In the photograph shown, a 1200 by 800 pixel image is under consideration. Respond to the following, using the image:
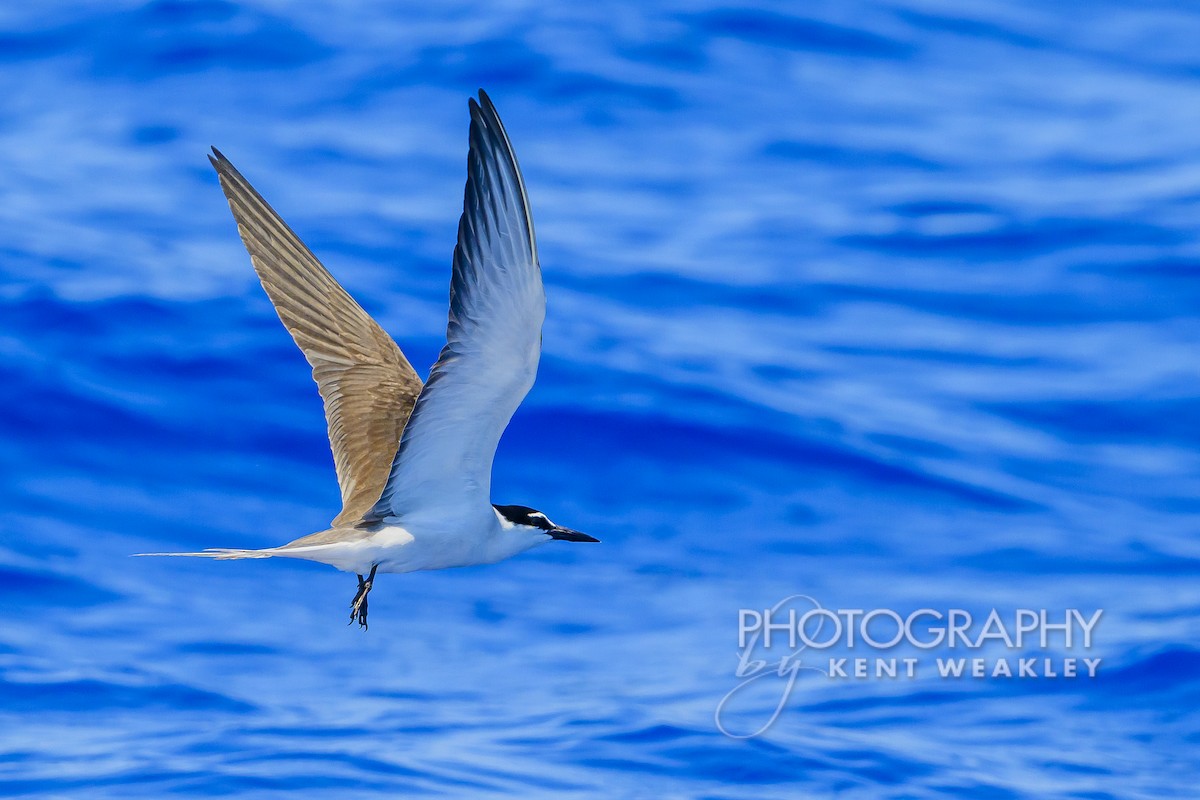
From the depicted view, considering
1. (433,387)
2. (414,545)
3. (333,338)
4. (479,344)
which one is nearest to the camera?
(479,344)

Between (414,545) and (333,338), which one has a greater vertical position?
(333,338)

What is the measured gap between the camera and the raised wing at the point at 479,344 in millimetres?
7594

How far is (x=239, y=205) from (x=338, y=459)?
71.7 inches

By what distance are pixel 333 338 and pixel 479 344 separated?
3002mm

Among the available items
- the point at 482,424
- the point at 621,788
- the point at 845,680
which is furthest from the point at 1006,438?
the point at 482,424

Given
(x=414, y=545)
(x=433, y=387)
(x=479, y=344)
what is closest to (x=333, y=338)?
(x=414, y=545)

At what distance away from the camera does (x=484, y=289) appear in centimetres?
793

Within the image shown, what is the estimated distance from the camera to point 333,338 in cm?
1088

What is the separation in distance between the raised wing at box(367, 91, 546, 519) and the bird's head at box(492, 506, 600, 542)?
516mm

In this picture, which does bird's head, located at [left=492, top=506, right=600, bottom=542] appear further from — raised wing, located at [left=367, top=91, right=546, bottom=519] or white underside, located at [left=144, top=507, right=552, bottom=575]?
raised wing, located at [left=367, top=91, right=546, bottom=519]

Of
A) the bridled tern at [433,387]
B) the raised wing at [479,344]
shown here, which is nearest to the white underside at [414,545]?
the bridled tern at [433,387]

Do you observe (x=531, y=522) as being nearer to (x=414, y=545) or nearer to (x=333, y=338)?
(x=414, y=545)

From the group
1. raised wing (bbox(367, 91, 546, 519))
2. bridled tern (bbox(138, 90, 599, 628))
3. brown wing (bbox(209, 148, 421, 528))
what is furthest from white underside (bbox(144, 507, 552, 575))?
brown wing (bbox(209, 148, 421, 528))

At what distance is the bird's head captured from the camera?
9688 mm
